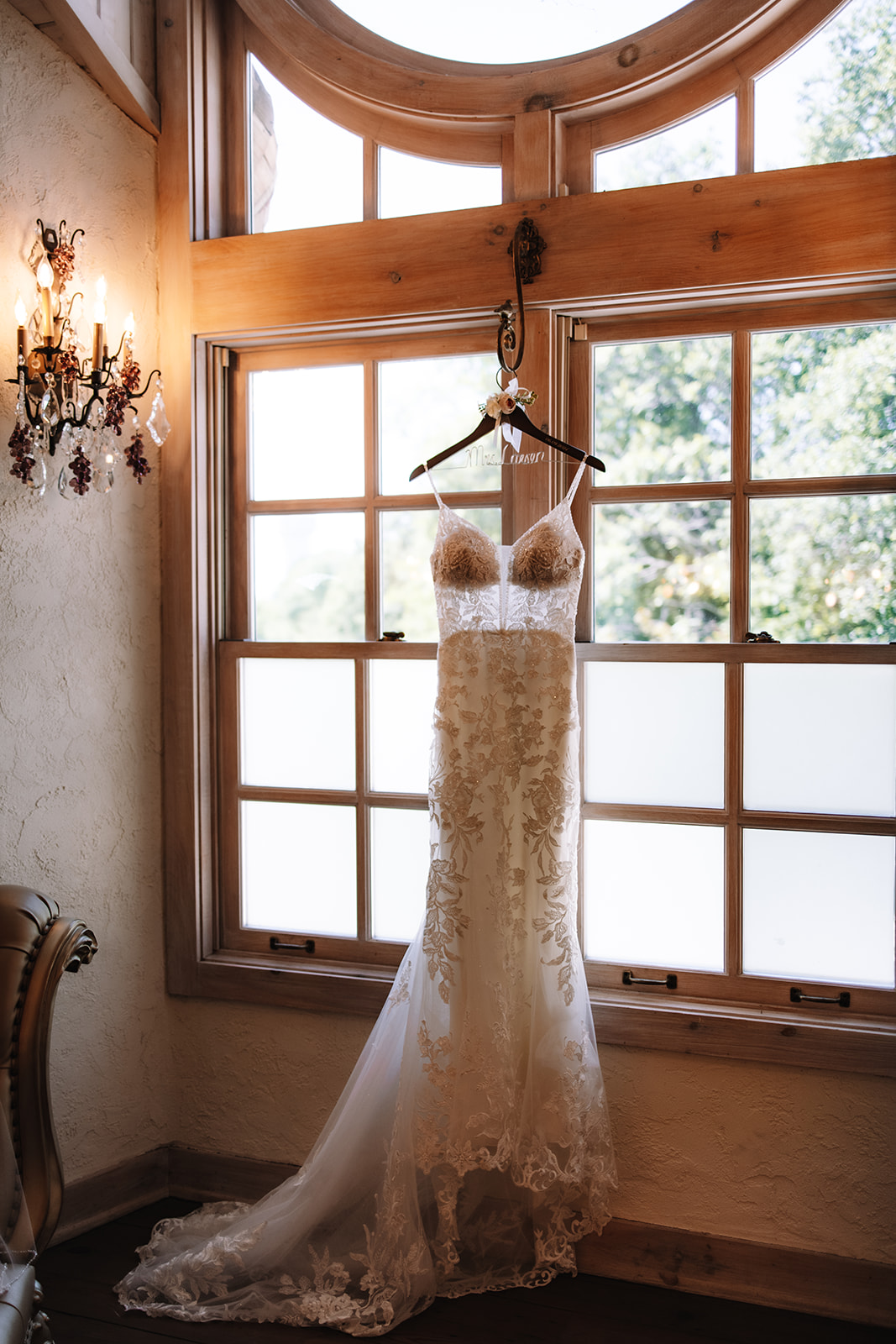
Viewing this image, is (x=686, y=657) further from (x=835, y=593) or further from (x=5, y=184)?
→ (x=5, y=184)

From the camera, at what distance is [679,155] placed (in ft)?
7.62

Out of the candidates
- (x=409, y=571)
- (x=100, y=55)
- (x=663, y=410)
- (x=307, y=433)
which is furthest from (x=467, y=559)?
(x=100, y=55)

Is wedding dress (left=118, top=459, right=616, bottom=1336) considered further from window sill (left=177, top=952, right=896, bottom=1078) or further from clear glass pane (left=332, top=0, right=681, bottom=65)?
clear glass pane (left=332, top=0, right=681, bottom=65)

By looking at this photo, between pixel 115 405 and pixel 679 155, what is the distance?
1.48 metres

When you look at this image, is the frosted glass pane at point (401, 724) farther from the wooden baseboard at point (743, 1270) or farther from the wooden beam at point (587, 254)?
the wooden baseboard at point (743, 1270)

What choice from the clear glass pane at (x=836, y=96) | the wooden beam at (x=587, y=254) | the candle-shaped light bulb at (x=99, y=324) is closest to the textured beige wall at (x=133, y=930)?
the candle-shaped light bulb at (x=99, y=324)

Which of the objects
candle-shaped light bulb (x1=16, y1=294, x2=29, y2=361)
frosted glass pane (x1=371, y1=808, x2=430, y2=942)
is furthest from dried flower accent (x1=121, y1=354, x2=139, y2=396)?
frosted glass pane (x1=371, y1=808, x2=430, y2=942)

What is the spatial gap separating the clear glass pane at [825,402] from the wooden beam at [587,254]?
0.43 feet

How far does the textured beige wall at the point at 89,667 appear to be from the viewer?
7.66ft

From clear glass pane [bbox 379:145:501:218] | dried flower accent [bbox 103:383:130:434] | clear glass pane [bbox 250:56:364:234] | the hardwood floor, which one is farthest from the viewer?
clear glass pane [bbox 250:56:364:234]

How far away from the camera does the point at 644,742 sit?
240 cm

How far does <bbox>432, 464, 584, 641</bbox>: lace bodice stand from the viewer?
217cm

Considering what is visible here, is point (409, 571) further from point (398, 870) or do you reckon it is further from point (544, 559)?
point (398, 870)

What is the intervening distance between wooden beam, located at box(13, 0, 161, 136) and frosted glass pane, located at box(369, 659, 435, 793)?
160cm
